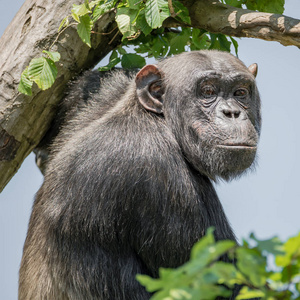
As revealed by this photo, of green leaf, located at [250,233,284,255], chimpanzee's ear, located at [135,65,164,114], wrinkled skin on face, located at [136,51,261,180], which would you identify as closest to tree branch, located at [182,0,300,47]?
wrinkled skin on face, located at [136,51,261,180]

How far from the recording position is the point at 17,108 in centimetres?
667

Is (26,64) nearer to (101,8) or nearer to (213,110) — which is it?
(101,8)

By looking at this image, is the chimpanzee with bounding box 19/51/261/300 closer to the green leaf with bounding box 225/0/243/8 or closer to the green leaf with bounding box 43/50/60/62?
the green leaf with bounding box 43/50/60/62

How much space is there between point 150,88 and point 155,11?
91 centimetres

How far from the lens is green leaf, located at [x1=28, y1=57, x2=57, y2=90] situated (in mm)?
6301

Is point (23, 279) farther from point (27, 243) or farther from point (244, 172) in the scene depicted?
point (244, 172)

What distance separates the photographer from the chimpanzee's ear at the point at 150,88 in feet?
21.4

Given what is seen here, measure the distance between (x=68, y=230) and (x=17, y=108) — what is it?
1709 millimetres

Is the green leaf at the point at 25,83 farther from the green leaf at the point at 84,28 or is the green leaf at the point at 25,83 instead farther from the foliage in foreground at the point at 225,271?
the foliage in foreground at the point at 225,271

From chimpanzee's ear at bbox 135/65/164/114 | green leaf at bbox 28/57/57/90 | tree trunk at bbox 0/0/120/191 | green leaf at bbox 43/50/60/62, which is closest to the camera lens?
green leaf at bbox 28/57/57/90

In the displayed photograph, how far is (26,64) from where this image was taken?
22.0 feet

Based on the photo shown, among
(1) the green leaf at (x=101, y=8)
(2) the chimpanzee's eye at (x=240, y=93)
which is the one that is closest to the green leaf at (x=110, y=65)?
(1) the green leaf at (x=101, y=8)

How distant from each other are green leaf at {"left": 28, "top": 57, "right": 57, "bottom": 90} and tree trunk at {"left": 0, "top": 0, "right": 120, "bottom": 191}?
396mm

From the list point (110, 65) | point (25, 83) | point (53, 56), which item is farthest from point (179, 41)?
point (25, 83)
